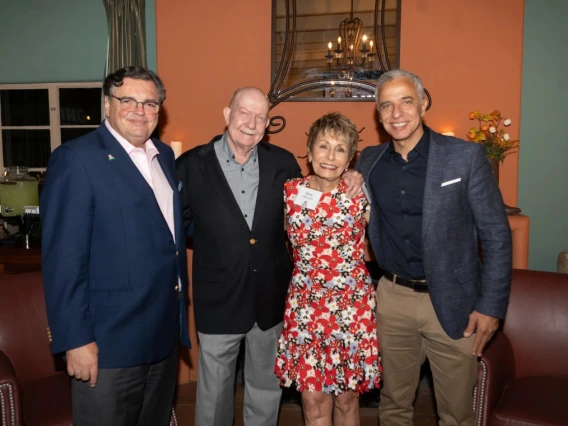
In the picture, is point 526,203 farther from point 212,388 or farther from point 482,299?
point 212,388

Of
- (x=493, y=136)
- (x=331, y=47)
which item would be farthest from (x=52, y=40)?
(x=493, y=136)

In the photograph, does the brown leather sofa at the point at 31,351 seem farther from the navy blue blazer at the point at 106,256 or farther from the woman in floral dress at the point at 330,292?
the woman in floral dress at the point at 330,292

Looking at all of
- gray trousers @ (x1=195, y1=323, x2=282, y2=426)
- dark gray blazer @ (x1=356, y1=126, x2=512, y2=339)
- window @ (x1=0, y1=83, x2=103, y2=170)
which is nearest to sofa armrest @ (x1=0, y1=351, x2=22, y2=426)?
gray trousers @ (x1=195, y1=323, x2=282, y2=426)

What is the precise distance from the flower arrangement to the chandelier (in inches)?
39.3

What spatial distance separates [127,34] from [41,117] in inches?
55.5

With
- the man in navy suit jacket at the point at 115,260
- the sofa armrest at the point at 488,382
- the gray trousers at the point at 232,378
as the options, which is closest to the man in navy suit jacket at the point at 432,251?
the sofa armrest at the point at 488,382

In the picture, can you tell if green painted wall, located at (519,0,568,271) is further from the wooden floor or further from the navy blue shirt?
the navy blue shirt

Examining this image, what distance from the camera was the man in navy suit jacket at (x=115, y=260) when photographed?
1.66 meters

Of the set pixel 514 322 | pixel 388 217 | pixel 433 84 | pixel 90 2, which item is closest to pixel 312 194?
pixel 388 217

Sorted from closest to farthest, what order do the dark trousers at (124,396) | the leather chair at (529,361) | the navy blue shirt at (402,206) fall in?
the dark trousers at (124,396) → the navy blue shirt at (402,206) → the leather chair at (529,361)

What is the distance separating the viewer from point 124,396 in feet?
6.01

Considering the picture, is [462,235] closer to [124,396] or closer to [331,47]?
[124,396]

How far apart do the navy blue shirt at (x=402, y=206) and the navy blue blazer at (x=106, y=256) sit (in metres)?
0.98

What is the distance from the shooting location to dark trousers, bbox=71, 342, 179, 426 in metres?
1.77
